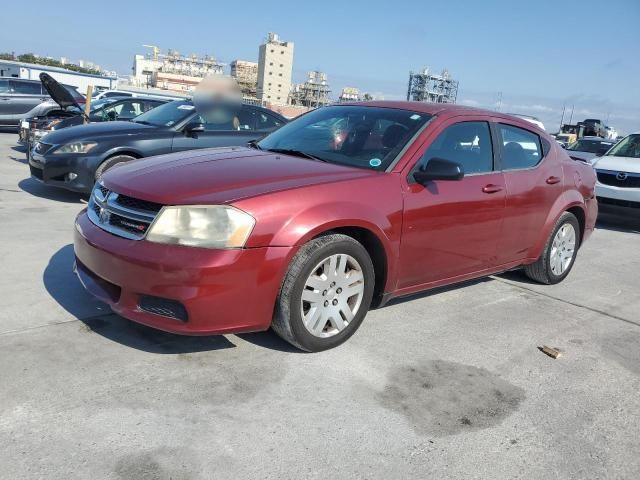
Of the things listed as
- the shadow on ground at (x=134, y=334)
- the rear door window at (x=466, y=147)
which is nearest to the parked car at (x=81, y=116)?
the shadow on ground at (x=134, y=334)

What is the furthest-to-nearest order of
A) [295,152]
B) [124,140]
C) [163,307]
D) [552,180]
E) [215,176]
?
[124,140] → [552,180] → [295,152] → [215,176] → [163,307]

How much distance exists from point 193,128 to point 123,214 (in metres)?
4.39

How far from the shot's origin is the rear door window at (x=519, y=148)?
470cm

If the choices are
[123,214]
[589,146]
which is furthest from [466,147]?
[589,146]

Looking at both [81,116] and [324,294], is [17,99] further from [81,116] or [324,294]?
[324,294]

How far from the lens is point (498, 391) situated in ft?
10.8

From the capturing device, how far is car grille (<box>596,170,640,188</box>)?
913cm

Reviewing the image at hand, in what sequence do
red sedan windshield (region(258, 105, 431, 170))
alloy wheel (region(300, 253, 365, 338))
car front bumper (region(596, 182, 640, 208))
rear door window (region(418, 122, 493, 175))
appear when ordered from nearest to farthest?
alloy wheel (region(300, 253, 365, 338)) < red sedan windshield (region(258, 105, 431, 170)) < rear door window (region(418, 122, 493, 175)) < car front bumper (region(596, 182, 640, 208))

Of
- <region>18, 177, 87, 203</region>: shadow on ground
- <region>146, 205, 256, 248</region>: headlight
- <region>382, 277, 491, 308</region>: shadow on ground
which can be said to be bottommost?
<region>18, 177, 87, 203</region>: shadow on ground

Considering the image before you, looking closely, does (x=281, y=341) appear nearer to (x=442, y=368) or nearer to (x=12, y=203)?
(x=442, y=368)

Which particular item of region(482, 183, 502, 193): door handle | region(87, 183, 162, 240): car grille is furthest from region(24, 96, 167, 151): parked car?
region(482, 183, 502, 193): door handle

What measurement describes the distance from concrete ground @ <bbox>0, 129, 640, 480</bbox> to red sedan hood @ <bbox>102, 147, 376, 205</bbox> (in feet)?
3.13

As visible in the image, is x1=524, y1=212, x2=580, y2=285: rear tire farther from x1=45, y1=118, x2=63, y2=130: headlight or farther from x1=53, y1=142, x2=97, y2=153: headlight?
x1=45, y1=118, x2=63, y2=130: headlight

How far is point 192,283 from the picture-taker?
2.96m
